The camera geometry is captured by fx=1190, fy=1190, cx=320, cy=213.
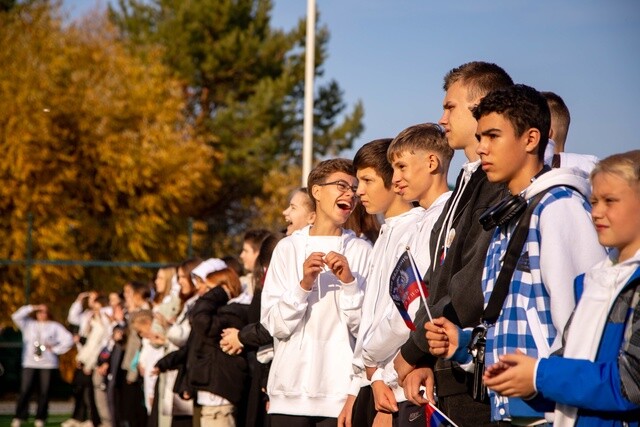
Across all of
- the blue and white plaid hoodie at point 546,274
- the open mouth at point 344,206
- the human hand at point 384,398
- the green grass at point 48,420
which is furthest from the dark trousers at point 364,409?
the green grass at point 48,420

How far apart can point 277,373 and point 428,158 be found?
2026 mm

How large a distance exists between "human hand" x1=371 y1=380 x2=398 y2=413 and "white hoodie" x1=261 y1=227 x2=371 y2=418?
4.04ft

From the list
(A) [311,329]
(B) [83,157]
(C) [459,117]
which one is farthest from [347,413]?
(B) [83,157]

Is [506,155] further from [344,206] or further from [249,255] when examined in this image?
[249,255]

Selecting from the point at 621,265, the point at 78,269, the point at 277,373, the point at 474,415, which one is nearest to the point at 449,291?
the point at 474,415

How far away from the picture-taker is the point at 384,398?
5.53m

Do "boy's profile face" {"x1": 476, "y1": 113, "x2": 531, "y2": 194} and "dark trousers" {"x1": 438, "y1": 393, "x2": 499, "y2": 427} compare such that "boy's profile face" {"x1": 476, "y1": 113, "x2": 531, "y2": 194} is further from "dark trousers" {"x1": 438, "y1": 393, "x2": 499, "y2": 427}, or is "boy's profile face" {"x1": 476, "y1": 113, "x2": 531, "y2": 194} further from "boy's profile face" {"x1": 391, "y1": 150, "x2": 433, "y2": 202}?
"boy's profile face" {"x1": 391, "y1": 150, "x2": 433, "y2": 202}

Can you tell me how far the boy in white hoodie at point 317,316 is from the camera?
6.95 metres

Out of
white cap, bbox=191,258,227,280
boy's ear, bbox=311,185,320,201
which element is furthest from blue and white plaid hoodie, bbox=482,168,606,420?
white cap, bbox=191,258,227,280

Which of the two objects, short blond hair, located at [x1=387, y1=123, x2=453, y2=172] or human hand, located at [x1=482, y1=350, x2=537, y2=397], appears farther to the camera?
short blond hair, located at [x1=387, y1=123, x2=453, y2=172]

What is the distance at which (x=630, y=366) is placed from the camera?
335 centimetres

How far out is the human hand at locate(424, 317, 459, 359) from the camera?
4.26m

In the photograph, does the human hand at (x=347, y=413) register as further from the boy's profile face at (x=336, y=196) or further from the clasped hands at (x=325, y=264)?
the boy's profile face at (x=336, y=196)

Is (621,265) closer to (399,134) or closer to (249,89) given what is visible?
(399,134)
